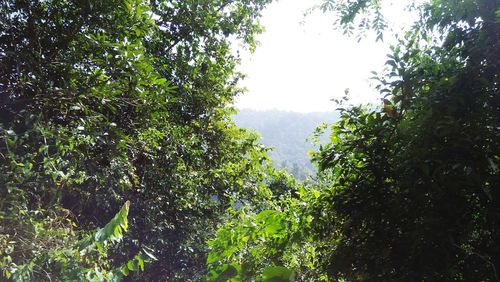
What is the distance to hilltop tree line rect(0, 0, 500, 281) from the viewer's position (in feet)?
6.15

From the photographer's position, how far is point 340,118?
2.48 metres

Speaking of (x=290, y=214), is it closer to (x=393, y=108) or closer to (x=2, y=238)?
(x=393, y=108)

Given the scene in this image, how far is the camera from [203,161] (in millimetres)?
8273

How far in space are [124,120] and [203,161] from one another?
3.37m

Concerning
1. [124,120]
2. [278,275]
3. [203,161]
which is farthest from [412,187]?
[203,161]

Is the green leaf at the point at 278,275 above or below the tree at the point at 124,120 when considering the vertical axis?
below

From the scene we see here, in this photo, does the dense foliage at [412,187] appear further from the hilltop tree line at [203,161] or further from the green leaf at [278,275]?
the green leaf at [278,275]

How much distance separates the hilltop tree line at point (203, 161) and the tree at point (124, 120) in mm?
24

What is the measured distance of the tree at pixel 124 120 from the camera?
3777 millimetres

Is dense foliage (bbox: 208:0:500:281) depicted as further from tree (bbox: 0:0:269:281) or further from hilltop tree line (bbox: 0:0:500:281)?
tree (bbox: 0:0:269:281)

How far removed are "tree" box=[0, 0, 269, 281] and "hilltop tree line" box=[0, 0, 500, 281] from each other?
0.08 feet

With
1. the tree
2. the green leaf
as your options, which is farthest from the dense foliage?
the tree

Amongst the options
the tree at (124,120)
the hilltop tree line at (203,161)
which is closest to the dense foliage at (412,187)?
the hilltop tree line at (203,161)

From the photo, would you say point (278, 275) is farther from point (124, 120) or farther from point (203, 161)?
point (203, 161)
